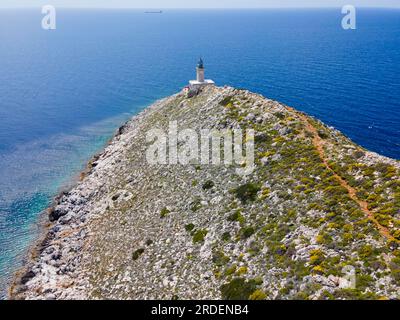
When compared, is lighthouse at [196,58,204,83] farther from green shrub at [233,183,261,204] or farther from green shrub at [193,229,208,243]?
green shrub at [193,229,208,243]

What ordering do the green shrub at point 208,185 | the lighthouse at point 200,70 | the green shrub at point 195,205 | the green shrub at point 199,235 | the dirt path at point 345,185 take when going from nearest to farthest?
the dirt path at point 345,185 → the green shrub at point 199,235 → the green shrub at point 195,205 → the green shrub at point 208,185 → the lighthouse at point 200,70

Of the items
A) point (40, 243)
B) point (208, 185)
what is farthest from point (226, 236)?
point (40, 243)

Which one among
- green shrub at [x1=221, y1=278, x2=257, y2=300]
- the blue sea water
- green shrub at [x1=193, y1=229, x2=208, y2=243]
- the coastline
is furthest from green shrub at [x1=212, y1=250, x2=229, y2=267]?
the blue sea water

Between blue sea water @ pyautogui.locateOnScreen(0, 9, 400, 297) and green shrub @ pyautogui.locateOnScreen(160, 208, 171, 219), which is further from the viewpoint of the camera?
blue sea water @ pyautogui.locateOnScreen(0, 9, 400, 297)

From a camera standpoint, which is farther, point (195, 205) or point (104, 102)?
point (104, 102)

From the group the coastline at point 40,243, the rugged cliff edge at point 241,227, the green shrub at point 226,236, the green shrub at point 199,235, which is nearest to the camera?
the rugged cliff edge at point 241,227

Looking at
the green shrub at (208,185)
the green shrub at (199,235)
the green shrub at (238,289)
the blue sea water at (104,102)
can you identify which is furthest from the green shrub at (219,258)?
the blue sea water at (104,102)

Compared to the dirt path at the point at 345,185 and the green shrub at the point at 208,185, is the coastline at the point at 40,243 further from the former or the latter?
the dirt path at the point at 345,185

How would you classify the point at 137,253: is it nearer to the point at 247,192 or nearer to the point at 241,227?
the point at 241,227

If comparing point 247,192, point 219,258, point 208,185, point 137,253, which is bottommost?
point 137,253

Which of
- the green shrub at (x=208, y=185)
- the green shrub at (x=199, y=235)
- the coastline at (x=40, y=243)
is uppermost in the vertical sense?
the green shrub at (x=208, y=185)
